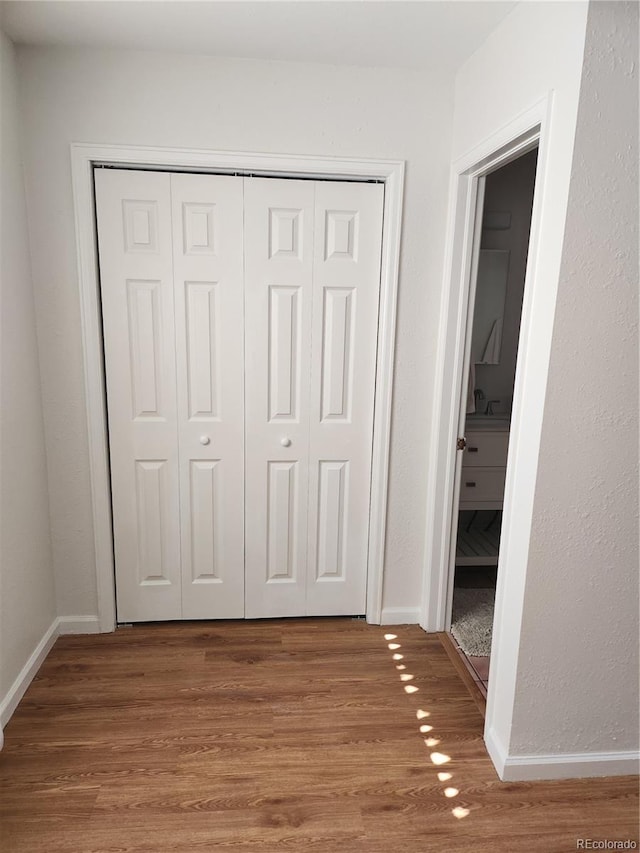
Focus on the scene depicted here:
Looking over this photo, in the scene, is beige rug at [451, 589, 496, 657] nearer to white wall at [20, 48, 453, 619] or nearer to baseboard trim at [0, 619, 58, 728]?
white wall at [20, 48, 453, 619]

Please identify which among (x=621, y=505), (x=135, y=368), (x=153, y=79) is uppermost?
(x=153, y=79)

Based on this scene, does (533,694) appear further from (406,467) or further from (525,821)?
(406,467)

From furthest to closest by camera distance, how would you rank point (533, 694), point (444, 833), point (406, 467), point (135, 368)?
point (406, 467), point (135, 368), point (533, 694), point (444, 833)

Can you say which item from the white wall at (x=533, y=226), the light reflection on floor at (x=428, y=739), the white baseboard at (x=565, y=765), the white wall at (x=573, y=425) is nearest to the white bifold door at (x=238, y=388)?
the light reflection on floor at (x=428, y=739)

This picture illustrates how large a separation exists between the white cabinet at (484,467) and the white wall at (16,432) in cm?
210

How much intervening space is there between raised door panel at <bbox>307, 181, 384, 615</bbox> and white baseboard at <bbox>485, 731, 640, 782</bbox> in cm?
104

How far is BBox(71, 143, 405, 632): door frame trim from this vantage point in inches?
89.3

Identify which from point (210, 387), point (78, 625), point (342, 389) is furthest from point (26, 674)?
point (342, 389)

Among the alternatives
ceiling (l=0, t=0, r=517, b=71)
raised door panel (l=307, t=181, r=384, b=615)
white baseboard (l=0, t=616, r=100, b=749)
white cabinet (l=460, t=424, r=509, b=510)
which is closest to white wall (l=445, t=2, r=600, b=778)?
ceiling (l=0, t=0, r=517, b=71)

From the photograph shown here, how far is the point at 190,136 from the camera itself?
227 centimetres

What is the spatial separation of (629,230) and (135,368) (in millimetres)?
1884

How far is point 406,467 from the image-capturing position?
2648 millimetres

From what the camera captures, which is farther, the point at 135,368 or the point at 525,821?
the point at 135,368

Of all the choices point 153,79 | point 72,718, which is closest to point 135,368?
point 153,79
